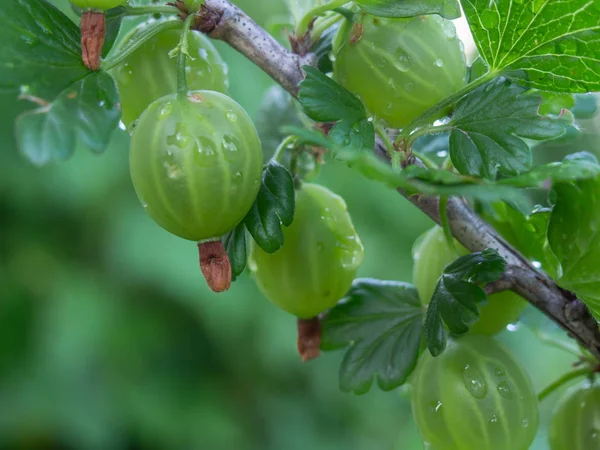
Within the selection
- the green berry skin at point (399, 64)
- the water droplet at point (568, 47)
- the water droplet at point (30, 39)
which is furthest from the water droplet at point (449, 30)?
the water droplet at point (30, 39)

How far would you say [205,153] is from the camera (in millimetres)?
448

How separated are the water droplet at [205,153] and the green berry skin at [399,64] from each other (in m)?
0.15

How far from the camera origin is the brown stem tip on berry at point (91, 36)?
461mm

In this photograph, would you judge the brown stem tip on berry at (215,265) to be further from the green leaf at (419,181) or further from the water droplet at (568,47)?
the water droplet at (568,47)

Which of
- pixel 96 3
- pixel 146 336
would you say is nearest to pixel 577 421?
pixel 96 3

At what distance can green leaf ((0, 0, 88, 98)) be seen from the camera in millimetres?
430

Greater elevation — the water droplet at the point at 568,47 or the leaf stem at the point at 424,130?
the water droplet at the point at 568,47

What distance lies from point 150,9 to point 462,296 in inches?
12.7

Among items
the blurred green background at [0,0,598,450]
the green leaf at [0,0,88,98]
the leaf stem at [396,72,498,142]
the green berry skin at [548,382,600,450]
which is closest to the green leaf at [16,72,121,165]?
the green leaf at [0,0,88,98]

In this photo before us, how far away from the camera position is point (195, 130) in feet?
1.47

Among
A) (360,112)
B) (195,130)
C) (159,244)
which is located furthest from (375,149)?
(159,244)

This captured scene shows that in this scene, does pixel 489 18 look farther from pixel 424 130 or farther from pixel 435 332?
pixel 435 332

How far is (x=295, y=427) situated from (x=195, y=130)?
10.3 ft

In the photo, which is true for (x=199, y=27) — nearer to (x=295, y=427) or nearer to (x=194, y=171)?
(x=194, y=171)
